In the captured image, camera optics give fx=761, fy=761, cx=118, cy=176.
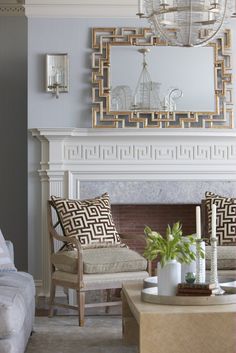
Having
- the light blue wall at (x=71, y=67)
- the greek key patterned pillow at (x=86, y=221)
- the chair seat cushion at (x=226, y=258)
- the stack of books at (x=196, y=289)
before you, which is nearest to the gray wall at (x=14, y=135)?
the light blue wall at (x=71, y=67)

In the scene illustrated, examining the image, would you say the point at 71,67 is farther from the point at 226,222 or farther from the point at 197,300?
the point at 197,300

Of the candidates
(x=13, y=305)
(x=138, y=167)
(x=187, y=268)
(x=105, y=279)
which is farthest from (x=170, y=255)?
(x=138, y=167)

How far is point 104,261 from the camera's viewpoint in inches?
212

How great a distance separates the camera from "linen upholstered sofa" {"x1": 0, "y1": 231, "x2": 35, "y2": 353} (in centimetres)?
377

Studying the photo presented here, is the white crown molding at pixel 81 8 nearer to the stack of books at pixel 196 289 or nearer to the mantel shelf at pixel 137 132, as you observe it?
the mantel shelf at pixel 137 132

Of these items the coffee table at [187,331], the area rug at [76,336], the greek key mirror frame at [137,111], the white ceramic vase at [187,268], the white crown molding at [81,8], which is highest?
the white crown molding at [81,8]

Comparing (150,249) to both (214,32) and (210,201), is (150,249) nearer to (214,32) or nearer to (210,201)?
(214,32)

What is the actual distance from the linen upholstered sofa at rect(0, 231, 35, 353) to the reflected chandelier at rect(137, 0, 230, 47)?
64.8 inches

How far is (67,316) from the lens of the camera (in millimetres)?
5809

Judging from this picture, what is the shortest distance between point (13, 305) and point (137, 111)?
278 cm

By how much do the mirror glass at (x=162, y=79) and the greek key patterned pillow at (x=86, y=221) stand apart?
36.4 inches

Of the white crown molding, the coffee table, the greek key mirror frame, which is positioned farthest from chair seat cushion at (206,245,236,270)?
the white crown molding

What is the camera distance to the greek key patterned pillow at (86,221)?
18.9 feet

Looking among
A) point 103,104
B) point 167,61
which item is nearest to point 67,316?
point 103,104
